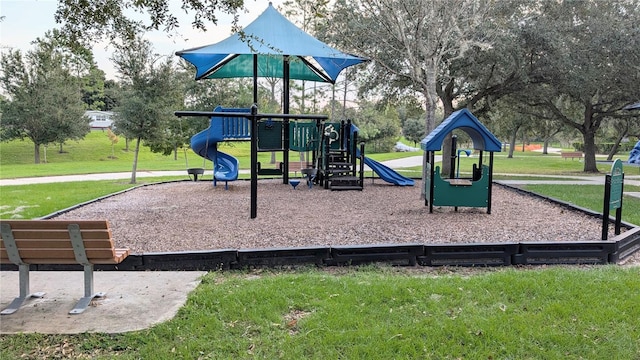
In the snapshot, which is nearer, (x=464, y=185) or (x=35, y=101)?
(x=464, y=185)

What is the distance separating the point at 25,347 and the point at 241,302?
155 centimetres

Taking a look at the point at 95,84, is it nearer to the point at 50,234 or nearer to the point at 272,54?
the point at 272,54

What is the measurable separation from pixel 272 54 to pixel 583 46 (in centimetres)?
1309

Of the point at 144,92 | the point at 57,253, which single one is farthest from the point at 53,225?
the point at 144,92

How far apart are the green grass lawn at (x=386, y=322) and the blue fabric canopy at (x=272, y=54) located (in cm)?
607

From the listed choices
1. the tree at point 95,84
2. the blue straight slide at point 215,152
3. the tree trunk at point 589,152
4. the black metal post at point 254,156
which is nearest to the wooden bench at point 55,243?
Answer: the tree at point 95,84

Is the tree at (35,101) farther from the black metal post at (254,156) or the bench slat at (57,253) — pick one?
the bench slat at (57,253)

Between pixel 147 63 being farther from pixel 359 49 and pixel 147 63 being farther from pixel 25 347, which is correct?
pixel 25 347

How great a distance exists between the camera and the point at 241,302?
391 cm

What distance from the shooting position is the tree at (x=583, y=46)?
16.7m

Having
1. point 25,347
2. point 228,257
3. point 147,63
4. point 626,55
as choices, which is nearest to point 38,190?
point 147,63

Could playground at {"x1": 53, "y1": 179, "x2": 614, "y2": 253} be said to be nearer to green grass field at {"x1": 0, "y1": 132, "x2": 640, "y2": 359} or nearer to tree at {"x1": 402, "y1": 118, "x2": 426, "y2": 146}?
green grass field at {"x1": 0, "y1": 132, "x2": 640, "y2": 359}

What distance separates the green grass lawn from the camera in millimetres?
3117

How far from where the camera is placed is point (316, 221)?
7914mm
